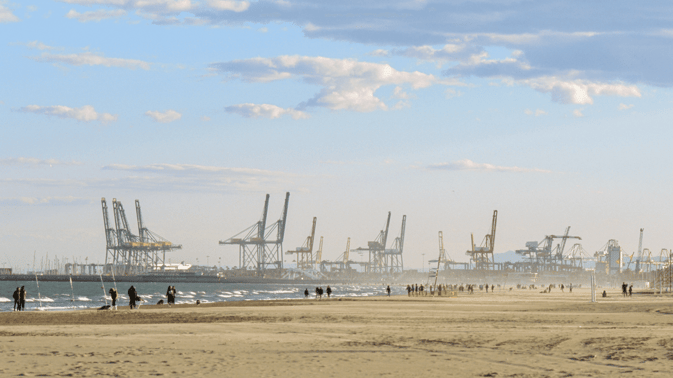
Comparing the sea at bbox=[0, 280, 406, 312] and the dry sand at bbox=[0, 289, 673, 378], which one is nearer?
the dry sand at bbox=[0, 289, 673, 378]

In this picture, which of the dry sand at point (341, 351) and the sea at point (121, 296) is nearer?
the dry sand at point (341, 351)

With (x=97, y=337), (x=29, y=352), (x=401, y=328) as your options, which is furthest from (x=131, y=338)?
(x=401, y=328)

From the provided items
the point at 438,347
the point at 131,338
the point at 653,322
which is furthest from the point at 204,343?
the point at 653,322

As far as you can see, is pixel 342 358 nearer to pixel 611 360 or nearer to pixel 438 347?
pixel 438 347

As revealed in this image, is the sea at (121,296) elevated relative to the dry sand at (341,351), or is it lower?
lower

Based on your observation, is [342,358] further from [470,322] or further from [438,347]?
[470,322]

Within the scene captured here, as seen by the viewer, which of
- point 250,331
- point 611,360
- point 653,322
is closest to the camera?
point 611,360

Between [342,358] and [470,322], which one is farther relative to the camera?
[470,322]

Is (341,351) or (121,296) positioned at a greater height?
(341,351)

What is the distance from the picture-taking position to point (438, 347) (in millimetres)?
17062

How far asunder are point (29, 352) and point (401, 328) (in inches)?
465

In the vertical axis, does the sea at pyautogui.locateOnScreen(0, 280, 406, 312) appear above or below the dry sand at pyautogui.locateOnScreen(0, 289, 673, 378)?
below

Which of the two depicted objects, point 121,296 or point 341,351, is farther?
point 121,296

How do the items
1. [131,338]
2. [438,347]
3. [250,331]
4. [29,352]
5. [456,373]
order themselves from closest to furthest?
[456,373] < [29,352] < [438,347] < [131,338] < [250,331]
